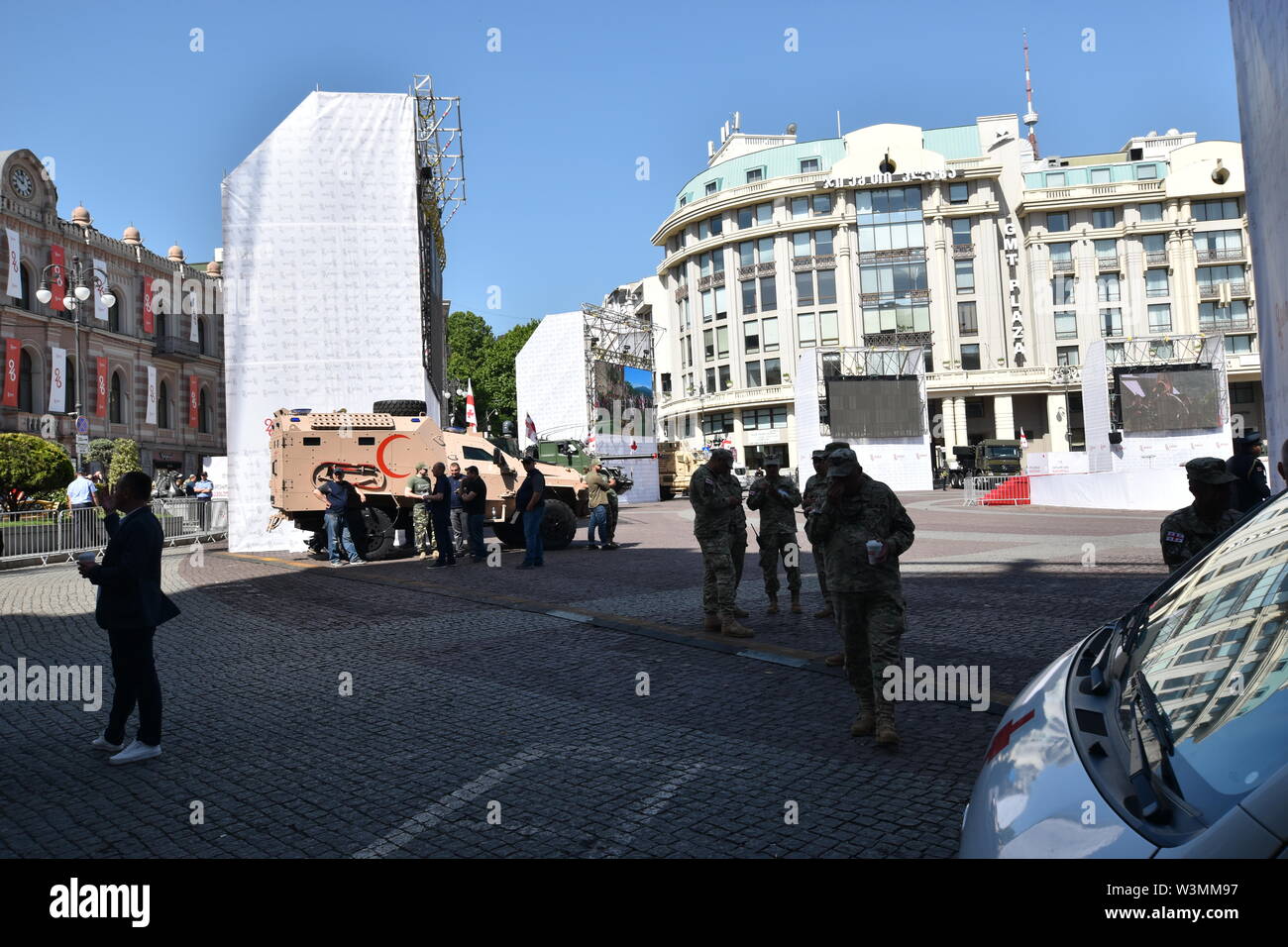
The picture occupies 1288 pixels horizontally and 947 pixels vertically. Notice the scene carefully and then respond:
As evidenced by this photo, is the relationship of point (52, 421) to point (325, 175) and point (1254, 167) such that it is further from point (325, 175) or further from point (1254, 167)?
point (1254, 167)

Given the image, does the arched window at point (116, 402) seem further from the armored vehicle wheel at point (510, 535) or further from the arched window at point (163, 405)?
the armored vehicle wheel at point (510, 535)

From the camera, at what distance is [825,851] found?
11.7ft

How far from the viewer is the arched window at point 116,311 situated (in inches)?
1768

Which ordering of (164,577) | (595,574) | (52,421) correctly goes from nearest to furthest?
(595,574)
(164,577)
(52,421)

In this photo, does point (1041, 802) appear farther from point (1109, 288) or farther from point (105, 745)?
point (1109, 288)

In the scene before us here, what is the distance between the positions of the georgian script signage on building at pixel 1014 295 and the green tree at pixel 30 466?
183 feet

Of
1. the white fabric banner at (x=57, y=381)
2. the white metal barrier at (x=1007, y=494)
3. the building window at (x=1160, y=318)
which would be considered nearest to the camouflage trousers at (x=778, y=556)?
the white metal barrier at (x=1007, y=494)

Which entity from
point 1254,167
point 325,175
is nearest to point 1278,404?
point 1254,167

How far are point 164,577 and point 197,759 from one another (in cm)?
1057

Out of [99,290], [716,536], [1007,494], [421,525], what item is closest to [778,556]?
[716,536]

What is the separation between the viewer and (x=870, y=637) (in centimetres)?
502

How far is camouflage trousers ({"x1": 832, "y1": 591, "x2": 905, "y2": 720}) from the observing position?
16.2 ft

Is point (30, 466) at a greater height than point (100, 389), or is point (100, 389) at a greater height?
point (100, 389)

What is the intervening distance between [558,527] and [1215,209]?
64814mm
